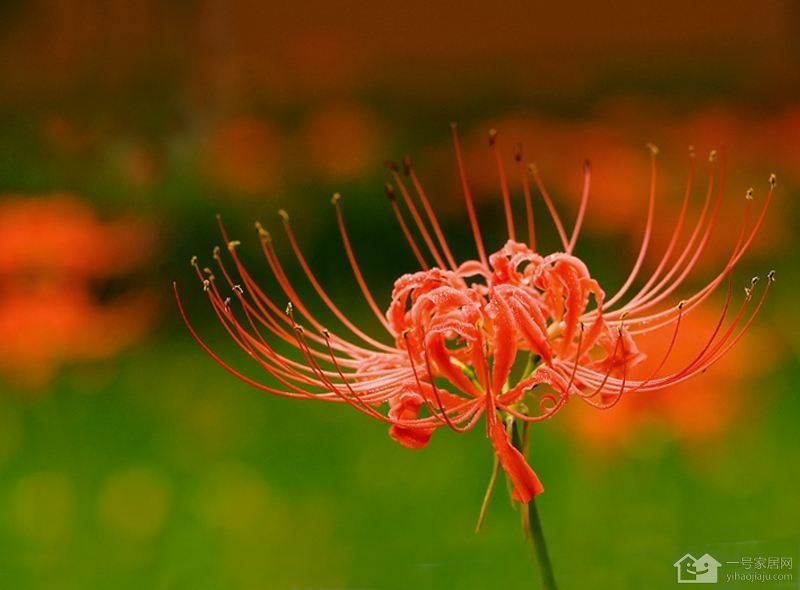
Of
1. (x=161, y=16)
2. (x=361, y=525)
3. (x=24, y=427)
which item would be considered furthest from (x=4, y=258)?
(x=361, y=525)

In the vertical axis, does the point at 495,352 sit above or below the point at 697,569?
above

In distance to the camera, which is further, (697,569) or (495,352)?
(697,569)

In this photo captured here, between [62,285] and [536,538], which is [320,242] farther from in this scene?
[536,538]

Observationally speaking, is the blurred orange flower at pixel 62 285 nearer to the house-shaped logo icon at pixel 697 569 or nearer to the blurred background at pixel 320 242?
the blurred background at pixel 320 242

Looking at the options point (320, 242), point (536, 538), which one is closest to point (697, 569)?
point (536, 538)

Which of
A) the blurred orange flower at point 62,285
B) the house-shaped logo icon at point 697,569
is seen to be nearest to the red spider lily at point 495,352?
the house-shaped logo icon at point 697,569

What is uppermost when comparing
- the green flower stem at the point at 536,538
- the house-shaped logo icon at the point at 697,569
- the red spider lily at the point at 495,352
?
the red spider lily at the point at 495,352
